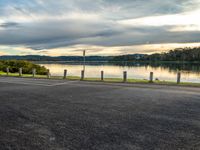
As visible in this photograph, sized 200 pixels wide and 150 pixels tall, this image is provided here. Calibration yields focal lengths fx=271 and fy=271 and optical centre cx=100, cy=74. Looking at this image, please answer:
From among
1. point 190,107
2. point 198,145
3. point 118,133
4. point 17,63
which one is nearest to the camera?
point 198,145

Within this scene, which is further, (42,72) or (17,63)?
(17,63)

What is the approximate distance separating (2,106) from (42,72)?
48096 millimetres

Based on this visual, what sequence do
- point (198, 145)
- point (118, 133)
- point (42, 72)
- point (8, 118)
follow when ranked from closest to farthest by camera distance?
point (198, 145), point (118, 133), point (8, 118), point (42, 72)

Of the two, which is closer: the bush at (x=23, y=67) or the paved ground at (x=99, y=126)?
the paved ground at (x=99, y=126)

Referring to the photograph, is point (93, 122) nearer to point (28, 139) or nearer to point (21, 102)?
point (28, 139)

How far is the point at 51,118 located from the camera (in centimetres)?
862

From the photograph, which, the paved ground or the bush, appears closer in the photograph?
the paved ground

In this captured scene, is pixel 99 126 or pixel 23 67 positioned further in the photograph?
pixel 23 67

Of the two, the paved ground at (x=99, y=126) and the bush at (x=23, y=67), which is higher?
the bush at (x=23, y=67)

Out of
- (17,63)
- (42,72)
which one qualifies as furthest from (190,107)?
(17,63)

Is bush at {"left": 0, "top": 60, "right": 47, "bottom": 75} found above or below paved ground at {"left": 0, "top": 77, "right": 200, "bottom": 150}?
above

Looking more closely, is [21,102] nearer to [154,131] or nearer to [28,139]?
[28,139]

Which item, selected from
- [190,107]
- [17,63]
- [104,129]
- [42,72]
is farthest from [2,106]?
[17,63]

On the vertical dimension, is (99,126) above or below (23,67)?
below
